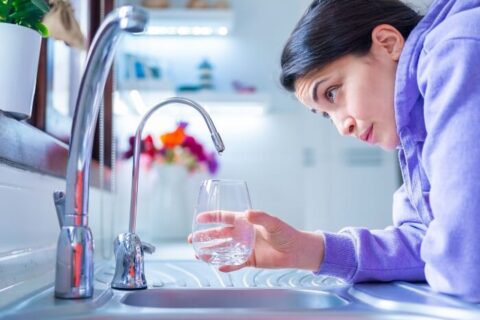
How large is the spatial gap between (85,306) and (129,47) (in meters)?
2.30

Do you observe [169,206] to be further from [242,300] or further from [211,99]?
[242,300]

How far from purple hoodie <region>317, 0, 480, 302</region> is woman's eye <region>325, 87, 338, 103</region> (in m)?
0.16

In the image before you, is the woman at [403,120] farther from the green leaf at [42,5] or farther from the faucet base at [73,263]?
the green leaf at [42,5]

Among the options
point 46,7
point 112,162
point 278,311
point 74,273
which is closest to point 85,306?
point 74,273

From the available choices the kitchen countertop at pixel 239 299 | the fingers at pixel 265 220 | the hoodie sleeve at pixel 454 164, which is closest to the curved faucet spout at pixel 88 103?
the kitchen countertop at pixel 239 299

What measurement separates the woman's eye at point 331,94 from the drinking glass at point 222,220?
25 centimetres

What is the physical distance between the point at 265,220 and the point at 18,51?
1.37ft

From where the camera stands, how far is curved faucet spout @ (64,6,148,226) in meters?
0.58

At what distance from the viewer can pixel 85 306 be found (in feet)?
2.12

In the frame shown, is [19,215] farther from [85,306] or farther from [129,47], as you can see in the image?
[129,47]

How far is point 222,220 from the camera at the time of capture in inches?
32.1

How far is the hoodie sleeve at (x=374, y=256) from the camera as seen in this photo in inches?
35.1

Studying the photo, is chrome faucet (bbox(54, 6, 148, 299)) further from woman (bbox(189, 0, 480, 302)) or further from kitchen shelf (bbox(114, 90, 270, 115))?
kitchen shelf (bbox(114, 90, 270, 115))

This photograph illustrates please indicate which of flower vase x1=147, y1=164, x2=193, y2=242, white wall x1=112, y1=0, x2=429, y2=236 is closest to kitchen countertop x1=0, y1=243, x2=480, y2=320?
flower vase x1=147, y1=164, x2=193, y2=242
